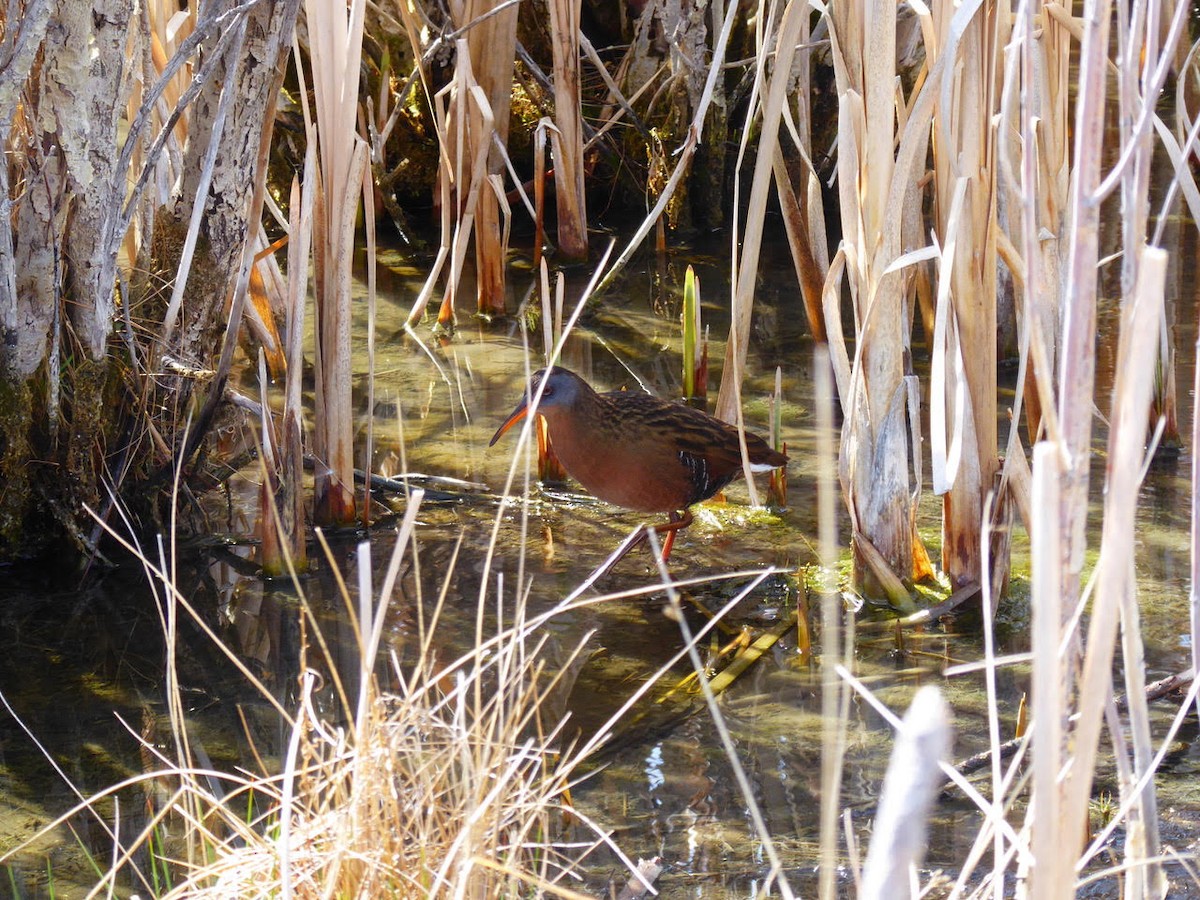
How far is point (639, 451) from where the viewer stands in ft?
11.9

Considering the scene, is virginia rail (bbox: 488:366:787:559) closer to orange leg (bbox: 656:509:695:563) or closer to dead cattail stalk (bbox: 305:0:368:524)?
orange leg (bbox: 656:509:695:563)

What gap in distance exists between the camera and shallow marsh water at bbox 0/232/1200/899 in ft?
7.98

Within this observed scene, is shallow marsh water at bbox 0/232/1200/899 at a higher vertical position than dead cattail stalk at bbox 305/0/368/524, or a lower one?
lower

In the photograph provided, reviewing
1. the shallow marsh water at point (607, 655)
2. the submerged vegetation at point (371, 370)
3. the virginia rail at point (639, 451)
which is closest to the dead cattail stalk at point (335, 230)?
the submerged vegetation at point (371, 370)

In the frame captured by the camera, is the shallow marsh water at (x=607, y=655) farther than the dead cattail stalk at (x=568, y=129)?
No

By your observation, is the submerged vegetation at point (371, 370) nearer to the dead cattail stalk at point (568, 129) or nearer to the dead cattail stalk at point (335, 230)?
the dead cattail stalk at point (335, 230)

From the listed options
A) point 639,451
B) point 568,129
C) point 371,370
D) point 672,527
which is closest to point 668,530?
point 672,527

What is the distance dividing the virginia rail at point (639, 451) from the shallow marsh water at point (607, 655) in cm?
18

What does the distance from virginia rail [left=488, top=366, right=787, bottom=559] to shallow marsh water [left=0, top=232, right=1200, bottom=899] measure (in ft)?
0.60

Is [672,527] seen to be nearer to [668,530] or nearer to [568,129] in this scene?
[668,530]

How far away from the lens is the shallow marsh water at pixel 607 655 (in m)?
2.43

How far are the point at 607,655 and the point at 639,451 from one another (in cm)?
67

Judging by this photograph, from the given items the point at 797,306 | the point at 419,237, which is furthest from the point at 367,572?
the point at 419,237

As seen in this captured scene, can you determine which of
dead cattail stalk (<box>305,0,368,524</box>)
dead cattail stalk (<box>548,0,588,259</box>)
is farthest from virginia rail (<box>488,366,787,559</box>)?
dead cattail stalk (<box>548,0,588,259</box>)
